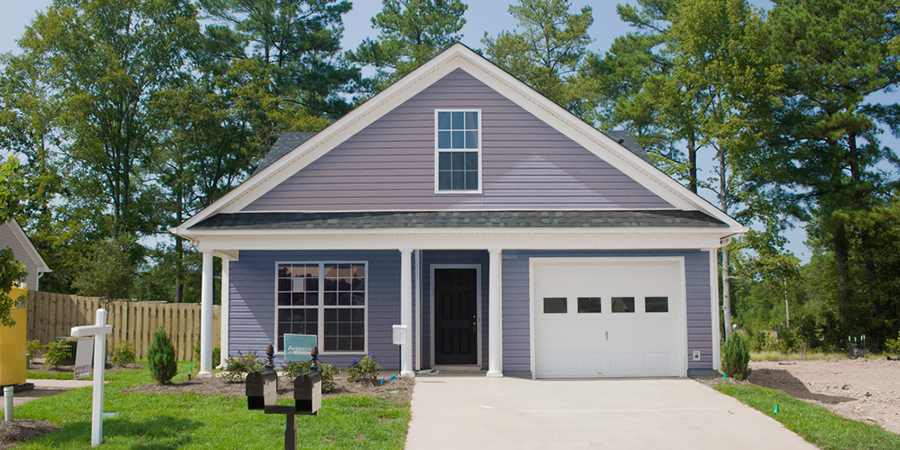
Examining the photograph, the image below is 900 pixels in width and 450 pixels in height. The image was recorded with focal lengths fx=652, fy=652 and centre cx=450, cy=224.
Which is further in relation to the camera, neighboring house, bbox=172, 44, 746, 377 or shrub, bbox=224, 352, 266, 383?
neighboring house, bbox=172, 44, 746, 377

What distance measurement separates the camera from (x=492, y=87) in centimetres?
1347

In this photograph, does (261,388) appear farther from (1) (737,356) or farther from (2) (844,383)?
(2) (844,383)

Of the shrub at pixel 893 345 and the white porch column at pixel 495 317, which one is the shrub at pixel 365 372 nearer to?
the white porch column at pixel 495 317

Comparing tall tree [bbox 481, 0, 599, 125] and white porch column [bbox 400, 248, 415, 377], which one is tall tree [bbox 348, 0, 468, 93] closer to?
tall tree [bbox 481, 0, 599, 125]

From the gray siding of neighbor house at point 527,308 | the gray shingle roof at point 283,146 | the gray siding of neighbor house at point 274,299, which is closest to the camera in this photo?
the gray siding of neighbor house at point 527,308

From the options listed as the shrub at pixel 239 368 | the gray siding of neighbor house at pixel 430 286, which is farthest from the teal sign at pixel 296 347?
the gray siding of neighbor house at pixel 430 286

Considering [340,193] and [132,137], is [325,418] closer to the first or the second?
[340,193]

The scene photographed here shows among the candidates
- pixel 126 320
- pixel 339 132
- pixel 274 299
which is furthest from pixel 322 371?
pixel 126 320

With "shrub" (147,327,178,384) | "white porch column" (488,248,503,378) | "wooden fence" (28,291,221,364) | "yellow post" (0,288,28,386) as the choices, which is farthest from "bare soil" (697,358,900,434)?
"wooden fence" (28,291,221,364)

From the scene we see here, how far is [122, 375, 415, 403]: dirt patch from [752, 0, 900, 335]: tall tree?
62.8 feet

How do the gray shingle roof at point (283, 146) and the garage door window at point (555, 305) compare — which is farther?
the gray shingle roof at point (283, 146)

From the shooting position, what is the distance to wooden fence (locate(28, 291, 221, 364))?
16594 mm

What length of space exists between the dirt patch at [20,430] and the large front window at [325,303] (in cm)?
539

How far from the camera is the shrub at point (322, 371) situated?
10281 millimetres
